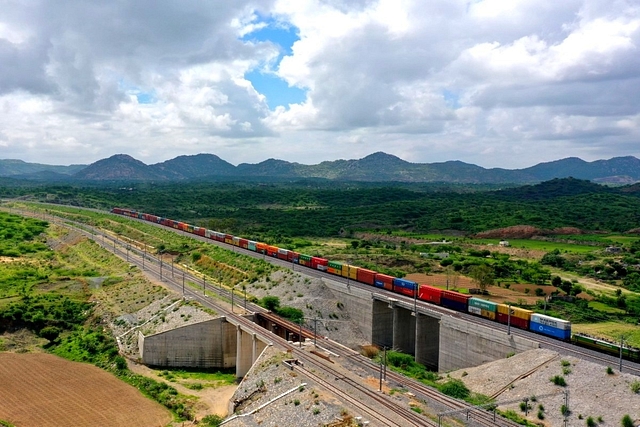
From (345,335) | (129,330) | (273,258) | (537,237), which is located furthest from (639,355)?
(537,237)

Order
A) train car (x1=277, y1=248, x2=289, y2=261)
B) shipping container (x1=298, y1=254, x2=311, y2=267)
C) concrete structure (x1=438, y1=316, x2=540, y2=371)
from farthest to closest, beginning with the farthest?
train car (x1=277, y1=248, x2=289, y2=261) → shipping container (x1=298, y1=254, x2=311, y2=267) → concrete structure (x1=438, y1=316, x2=540, y2=371)

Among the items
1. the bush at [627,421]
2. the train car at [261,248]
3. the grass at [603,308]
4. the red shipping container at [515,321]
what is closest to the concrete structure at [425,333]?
the red shipping container at [515,321]

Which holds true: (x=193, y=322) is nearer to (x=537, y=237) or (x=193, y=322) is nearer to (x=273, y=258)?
(x=273, y=258)

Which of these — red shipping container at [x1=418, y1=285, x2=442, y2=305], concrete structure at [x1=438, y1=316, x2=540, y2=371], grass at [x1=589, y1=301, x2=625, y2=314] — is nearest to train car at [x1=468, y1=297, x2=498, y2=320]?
concrete structure at [x1=438, y1=316, x2=540, y2=371]

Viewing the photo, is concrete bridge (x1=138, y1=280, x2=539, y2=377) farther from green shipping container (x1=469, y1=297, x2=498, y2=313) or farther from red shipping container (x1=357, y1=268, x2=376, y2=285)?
red shipping container (x1=357, y1=268, x2=376, y2=285)

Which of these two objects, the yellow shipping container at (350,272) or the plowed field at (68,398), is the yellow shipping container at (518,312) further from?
the plowed field at (68,398)

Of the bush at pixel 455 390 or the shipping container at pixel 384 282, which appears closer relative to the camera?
the bush at pixel 455 390

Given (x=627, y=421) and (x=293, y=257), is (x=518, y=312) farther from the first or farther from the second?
(x=293, y=257)

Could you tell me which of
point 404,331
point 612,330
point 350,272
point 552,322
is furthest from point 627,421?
point 350,272
